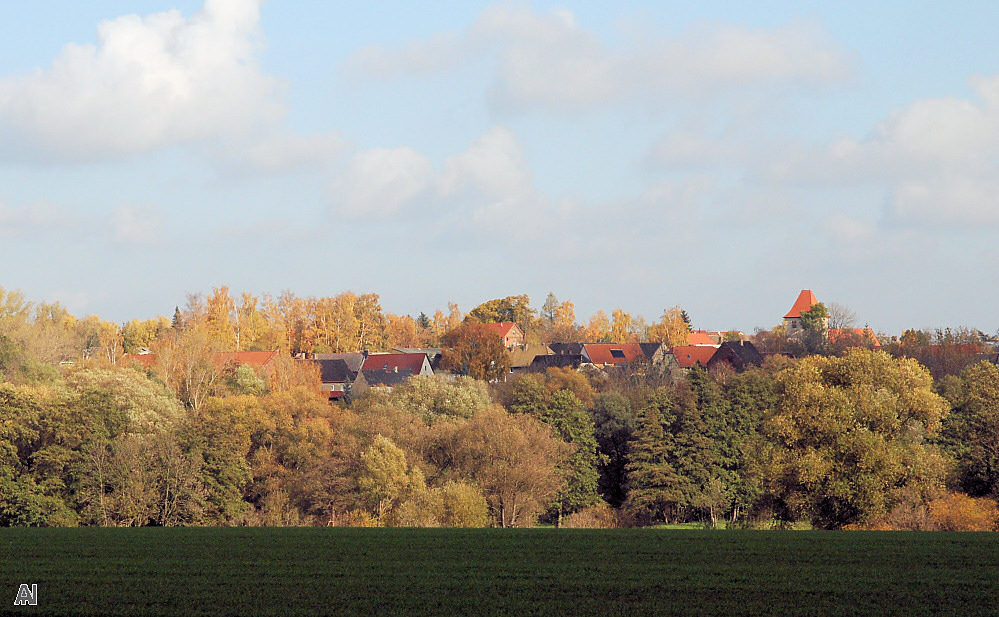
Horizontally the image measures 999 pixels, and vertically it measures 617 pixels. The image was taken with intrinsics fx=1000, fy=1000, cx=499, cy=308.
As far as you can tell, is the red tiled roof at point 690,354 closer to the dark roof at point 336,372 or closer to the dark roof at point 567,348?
the dark roof at point 567,348

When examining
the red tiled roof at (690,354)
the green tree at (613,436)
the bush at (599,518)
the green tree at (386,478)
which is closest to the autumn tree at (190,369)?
the green tree at (386,478)

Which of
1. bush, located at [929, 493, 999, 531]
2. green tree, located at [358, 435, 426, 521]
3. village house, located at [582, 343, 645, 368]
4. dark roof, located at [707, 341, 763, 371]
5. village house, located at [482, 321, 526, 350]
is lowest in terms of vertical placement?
bush, located at [929, 493, 999, 531]

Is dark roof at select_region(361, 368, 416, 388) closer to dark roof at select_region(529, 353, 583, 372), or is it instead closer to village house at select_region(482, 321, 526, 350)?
dark roof at select_region(529, 353, 583, 372)

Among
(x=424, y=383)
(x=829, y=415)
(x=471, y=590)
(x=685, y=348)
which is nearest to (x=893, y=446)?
(x=829, y=415)

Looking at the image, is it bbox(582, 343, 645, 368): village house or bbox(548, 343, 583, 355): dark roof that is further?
bbox(548, 343, 583, 355): dark roof

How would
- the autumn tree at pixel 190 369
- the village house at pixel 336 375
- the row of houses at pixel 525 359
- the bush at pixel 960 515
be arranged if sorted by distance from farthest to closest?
the village house at pixel 336 375
the row of houses at pixel 525 359
the autumn tree at pixel 190 369
the bush at pixel 960 515

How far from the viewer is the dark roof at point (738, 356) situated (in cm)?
10345

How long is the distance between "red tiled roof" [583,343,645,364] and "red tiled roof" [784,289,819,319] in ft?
139

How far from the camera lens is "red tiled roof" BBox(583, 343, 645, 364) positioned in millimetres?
148625

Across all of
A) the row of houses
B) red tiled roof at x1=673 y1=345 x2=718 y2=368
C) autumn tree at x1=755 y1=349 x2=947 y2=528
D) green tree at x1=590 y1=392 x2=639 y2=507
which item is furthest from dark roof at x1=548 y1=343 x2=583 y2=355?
autumn tree at x1=755 y1=349 x2=947 y2=528

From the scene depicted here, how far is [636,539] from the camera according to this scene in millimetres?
30609

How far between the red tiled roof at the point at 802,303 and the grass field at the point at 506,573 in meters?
156

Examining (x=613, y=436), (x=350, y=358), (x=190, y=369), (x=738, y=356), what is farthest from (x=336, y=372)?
(x=613, y=436)

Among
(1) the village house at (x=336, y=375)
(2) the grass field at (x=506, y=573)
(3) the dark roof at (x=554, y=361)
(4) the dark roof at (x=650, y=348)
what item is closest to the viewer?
(2) the grass field at (x=506, y=573)
